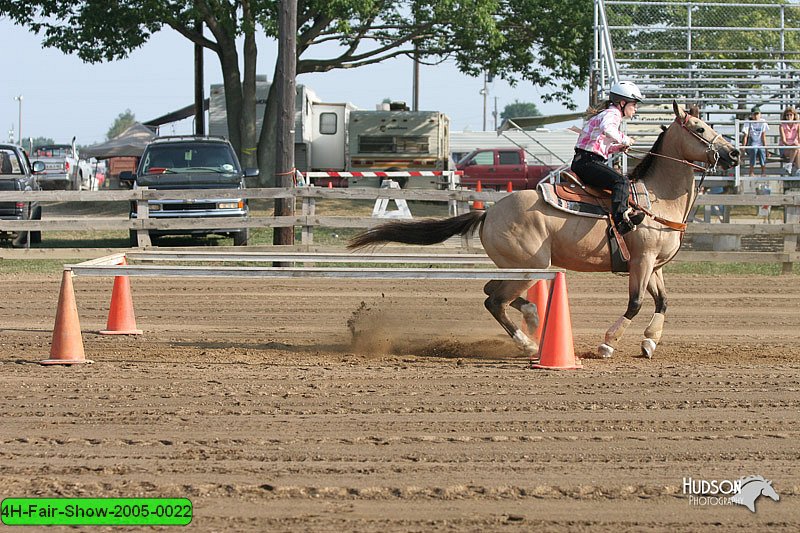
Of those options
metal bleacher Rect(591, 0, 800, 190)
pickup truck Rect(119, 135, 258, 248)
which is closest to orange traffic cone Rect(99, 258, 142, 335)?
pickup truck Rect(119, 135, 258, 248)

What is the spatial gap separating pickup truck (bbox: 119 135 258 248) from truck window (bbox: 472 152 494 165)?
18642 millimetres

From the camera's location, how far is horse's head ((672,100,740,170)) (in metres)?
9.60

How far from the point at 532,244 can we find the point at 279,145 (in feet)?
33.8

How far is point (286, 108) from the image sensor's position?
18766 mm

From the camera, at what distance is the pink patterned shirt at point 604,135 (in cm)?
959

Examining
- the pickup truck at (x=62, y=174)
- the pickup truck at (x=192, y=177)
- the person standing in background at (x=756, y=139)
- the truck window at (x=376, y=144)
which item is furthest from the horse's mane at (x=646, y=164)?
the pickup truck at (x=62, y=174)

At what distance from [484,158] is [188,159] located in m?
19.9

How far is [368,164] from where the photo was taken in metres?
35.4

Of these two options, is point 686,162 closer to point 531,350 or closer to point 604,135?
point 604,135

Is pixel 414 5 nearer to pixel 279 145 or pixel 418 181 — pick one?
pixel 418 181

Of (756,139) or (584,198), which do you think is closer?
(584,198)

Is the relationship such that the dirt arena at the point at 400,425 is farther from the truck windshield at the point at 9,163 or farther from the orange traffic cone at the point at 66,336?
the truck windshield at the point at 9,163

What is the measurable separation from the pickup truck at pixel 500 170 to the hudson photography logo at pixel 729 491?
104ft

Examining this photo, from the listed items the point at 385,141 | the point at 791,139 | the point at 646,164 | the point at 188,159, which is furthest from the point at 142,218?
the point at 385,141
